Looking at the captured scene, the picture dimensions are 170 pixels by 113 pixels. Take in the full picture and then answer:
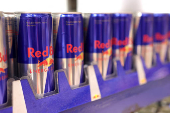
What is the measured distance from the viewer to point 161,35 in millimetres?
1430

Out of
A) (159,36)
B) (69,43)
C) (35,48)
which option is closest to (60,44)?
(69,43)

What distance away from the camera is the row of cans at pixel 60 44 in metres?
0.79

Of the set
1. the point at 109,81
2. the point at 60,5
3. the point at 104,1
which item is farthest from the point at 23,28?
the point at 104,1

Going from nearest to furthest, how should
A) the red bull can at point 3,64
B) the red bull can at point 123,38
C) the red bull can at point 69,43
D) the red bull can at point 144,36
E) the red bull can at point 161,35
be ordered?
the red bull can at point 3,64 < the red bull can at point 69,43 < the red bull can at point 123,38 < the red bull can at point 144,36 < the red bull can at point 161,35

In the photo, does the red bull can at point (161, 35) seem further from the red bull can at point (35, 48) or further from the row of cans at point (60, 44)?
the red bull can at point (35, 48)

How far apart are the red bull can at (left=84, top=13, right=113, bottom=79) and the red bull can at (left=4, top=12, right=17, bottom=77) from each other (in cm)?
36

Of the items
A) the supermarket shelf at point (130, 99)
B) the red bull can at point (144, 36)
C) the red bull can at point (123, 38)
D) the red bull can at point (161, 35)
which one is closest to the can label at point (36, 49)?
the supermarket shelf at point (130, 99)

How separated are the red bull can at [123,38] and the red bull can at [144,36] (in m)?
0.08

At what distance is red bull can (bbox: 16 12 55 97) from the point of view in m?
0.79

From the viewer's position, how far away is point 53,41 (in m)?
0.92

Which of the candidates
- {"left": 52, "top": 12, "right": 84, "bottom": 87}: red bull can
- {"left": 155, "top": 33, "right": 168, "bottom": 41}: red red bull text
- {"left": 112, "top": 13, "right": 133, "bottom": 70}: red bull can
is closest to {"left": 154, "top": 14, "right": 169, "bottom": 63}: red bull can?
{"left": 155, "top": 33, "right": 168, "bottom": 41}: red red bull text

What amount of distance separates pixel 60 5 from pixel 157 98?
942 millimetres

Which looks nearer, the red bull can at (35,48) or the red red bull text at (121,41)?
the red bull can at (35,48)

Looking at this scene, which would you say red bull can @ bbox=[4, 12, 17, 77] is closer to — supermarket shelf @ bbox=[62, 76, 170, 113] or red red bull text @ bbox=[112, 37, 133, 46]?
supermarket shelf @ bbox=[62, 76, 170, 113]
